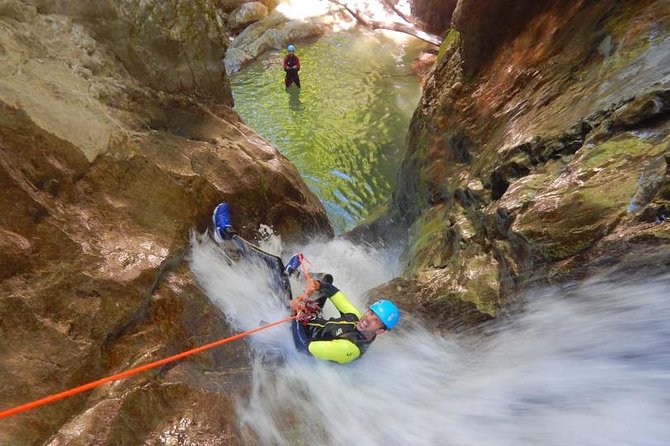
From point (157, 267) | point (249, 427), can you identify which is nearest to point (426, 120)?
point (157, 267)

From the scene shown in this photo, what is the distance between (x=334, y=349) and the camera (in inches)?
175

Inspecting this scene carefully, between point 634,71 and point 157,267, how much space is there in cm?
504

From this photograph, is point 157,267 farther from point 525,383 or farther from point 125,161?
point 525,383

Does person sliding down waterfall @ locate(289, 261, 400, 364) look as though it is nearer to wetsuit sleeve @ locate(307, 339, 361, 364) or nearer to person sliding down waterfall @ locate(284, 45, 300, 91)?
wetsuit sleeve @ locate(307, 339, 361, 364)

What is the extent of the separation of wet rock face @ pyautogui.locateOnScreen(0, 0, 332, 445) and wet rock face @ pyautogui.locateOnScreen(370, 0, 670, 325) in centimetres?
290

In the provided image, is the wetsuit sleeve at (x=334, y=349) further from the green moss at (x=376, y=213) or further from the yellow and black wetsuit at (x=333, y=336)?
the green moss at (x=376, y=213)

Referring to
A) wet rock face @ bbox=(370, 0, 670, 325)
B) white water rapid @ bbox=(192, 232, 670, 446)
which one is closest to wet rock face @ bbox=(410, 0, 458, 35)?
wet rock face @ bbox=(370, 0, 670, 325)

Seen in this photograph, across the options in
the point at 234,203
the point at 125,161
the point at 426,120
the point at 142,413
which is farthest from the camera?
the point at 426,120

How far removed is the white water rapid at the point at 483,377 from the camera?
2982mm

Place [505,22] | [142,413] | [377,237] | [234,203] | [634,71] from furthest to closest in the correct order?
[377,237] → [505,22] → [234,203] → [634,71] → [142,413]

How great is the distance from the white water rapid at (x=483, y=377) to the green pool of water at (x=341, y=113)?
17.0 feet

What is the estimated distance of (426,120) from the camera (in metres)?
7.83

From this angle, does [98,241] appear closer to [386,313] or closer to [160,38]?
[386,313]

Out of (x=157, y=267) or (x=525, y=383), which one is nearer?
(x=525, y=383)
